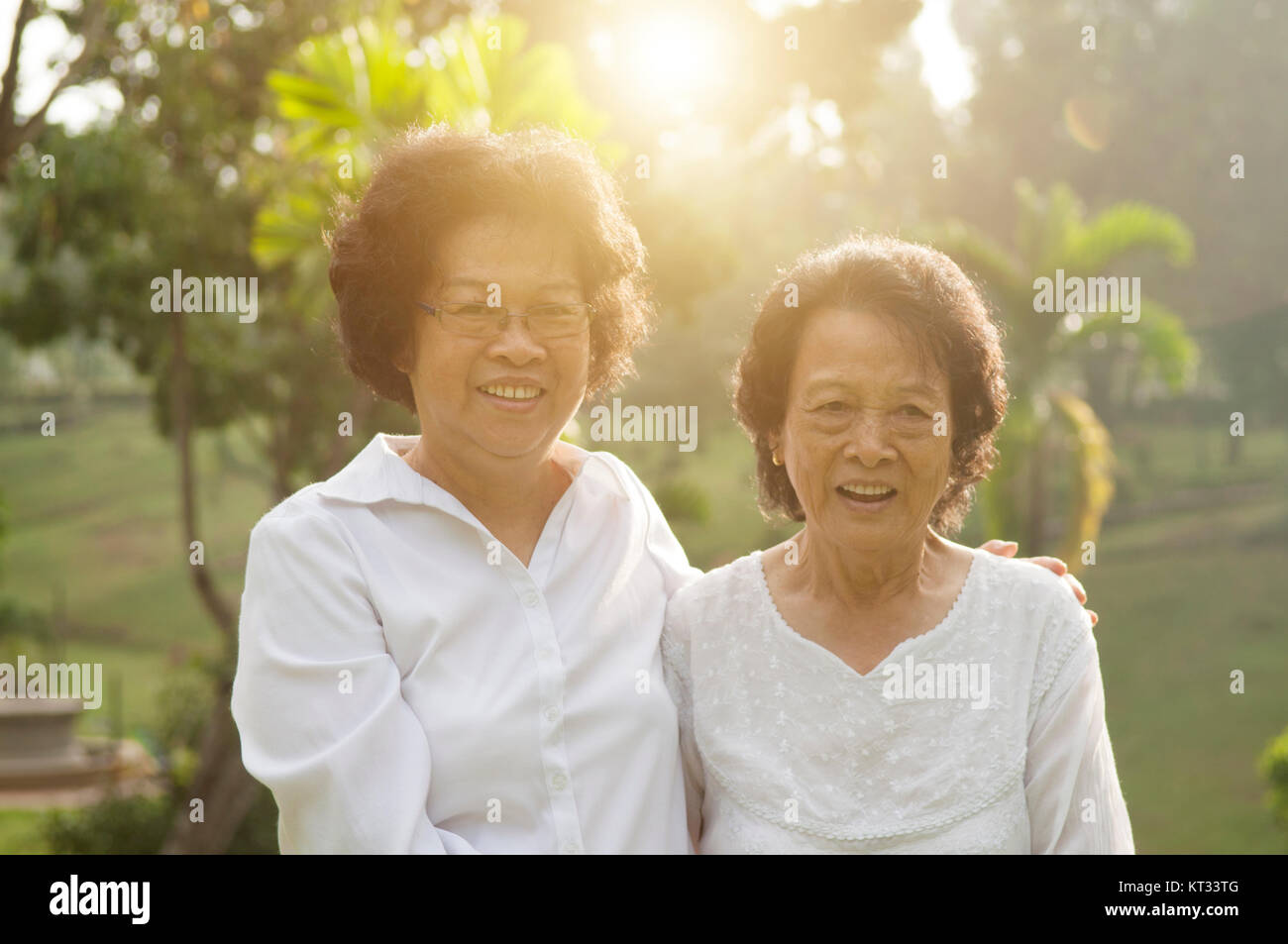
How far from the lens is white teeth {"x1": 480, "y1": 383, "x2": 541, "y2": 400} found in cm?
296

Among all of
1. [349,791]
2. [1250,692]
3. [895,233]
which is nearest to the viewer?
[349,791]

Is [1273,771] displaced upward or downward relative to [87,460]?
downward

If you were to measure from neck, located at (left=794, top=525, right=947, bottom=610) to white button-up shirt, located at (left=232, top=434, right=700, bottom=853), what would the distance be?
18.4 inches

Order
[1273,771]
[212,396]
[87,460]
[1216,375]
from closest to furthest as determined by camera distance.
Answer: [1273,771], [212,396], [1216,375], [87,460]

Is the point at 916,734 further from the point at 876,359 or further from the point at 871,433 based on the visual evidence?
the point at 876,359

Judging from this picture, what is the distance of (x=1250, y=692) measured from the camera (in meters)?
22.1

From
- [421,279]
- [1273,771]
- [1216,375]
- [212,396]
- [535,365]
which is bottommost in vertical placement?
[1273,771]

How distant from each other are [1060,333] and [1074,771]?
1263cm

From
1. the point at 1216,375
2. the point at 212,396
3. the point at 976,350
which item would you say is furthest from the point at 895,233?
the point at 1216,375

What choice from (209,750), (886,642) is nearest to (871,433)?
(886,642)

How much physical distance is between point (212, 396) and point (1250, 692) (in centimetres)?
1725

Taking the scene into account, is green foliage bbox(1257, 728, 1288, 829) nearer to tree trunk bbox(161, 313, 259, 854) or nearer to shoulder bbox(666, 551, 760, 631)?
shoulder bbox(666, 551, 760, 631)

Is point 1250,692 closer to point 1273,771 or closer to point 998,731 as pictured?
point 1273,771

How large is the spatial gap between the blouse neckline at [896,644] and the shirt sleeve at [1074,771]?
0.25 m
